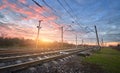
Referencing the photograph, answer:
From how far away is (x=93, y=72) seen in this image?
7.22m

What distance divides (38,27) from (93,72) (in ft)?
106

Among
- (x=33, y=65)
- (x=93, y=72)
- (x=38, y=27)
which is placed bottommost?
(x=93, y=72)

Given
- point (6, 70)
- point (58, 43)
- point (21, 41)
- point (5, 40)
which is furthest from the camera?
point (58, 43)

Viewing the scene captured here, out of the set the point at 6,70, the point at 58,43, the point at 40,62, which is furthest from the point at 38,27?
the point at 6,70

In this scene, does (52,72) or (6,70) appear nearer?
(6,70)

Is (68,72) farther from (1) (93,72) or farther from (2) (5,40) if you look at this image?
(2) (5,40)

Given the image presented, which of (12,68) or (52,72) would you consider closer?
(12,68)

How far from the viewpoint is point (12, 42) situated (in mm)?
40125

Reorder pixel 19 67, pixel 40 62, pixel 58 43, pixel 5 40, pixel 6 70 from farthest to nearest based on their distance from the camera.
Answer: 1. pixel 58 43
2. pixel 5 40
3. pixel 40 62
4. pixel 19 67
5. pixel 6 70

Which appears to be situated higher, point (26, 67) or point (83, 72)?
point (26, 67)

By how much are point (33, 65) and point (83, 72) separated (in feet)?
10.6

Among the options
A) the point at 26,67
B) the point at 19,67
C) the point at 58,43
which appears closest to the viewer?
the point at 19,67

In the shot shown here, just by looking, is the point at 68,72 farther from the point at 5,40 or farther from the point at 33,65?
the point at 5,40

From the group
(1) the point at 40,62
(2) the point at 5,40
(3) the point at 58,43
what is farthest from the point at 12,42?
(1) the point at 40,62
